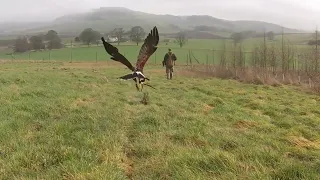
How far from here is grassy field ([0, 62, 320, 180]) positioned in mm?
4922

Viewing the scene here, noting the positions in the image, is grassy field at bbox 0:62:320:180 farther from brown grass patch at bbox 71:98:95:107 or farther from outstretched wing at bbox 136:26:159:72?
outstretched wing at bbox 136:26:159:72

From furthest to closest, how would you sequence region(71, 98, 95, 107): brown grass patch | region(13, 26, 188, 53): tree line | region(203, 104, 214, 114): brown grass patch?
region(13, 26, 188, 53): tree line
region(71, 98, 95, 107): brown grass patch
region(203, 104, 214, 114): brown grass patch

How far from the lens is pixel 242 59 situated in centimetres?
3203

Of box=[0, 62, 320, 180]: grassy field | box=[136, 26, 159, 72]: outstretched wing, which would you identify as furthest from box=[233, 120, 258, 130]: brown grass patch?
box=[136, 26, 159, 72]: outstretched wing

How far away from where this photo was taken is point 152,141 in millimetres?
6605

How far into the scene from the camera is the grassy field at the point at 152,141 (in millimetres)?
4922

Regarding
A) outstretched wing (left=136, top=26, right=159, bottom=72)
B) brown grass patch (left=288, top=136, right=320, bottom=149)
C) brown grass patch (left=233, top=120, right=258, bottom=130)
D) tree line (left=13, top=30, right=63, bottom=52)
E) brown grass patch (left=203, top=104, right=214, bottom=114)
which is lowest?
brown grass patch (left=288, top=136, right=320, bottom=149)

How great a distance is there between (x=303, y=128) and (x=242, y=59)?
2413 centimetres

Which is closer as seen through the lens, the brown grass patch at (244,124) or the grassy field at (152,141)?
the grassy field at (152,141)

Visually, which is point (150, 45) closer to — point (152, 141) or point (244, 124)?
point (152, 141)

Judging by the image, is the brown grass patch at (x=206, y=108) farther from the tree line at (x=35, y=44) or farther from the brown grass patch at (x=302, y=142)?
the tree line at (x=35, y=44)

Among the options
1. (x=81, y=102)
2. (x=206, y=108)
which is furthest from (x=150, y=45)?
(x=81, y=102)

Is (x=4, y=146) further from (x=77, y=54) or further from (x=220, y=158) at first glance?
(x=77, y=54)

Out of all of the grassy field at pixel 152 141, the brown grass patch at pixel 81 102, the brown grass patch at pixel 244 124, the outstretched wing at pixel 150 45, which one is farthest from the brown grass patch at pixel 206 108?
the brown grass patch at pixel 81 102
